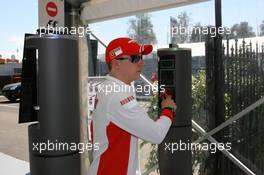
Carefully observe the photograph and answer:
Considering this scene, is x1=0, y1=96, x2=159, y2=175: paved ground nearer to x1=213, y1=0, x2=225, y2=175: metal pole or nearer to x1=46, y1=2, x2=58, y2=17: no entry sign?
x1=213, y1=0, x2=225, y2=175: metal pole

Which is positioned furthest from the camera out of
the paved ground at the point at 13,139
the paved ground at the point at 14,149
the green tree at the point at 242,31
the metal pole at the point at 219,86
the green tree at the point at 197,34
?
the paved ground at the point at 13,139

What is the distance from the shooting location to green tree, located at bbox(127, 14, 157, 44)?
5.07 m

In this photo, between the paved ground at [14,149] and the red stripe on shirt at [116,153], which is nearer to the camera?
the red stripe on shirt at [116,153]

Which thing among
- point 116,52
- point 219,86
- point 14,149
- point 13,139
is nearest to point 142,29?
point 219,86

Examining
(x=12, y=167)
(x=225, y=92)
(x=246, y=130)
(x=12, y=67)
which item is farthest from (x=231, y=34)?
(x=12, y=67)

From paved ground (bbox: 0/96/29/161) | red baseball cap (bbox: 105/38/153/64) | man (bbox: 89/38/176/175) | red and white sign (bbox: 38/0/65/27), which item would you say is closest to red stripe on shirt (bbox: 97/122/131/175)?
man (bbox: 89/38/176/175)

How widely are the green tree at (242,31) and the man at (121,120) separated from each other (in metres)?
2.06

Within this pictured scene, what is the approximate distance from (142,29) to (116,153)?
3155 mm

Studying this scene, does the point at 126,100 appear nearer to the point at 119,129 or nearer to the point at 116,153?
the point at 119,129

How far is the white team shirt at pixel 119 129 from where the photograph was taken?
2289mm

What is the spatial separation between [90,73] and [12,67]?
30365mm

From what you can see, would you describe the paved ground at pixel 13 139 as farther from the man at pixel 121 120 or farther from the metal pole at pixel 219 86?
the man at pixel 121 120

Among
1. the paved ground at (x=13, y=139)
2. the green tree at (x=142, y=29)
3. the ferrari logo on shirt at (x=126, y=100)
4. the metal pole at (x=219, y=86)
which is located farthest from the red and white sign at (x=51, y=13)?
the paved ground at (x=13, y=139)

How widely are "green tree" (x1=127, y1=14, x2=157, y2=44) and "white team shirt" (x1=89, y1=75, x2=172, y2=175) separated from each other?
2785 mm
